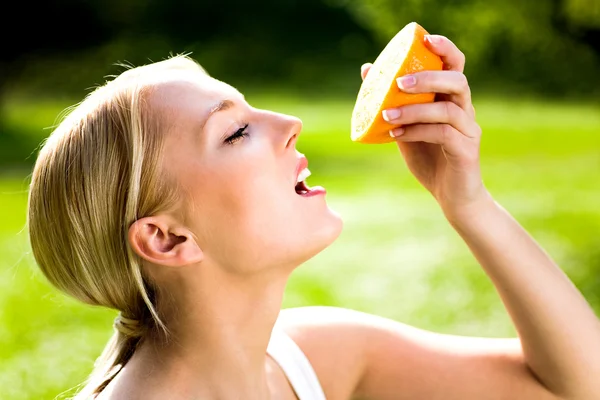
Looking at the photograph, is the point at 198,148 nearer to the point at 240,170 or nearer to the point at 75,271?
the point at 240,170

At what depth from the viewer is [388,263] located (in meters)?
6.09

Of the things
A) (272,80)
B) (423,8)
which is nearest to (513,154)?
Result: (423,8)

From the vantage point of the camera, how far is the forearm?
7.23 ft

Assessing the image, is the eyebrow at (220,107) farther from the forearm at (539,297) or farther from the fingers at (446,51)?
the forearm at (539,297)

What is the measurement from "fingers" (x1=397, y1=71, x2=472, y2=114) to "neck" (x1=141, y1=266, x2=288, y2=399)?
0.52m

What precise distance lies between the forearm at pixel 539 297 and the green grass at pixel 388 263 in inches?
45.2

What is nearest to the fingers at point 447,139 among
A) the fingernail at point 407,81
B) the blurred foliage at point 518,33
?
the fingernail at point 407,81

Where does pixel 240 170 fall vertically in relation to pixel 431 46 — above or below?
below

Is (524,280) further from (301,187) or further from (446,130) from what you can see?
(301,187)

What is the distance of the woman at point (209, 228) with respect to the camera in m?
1.96

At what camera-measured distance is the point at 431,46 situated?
6.89ft

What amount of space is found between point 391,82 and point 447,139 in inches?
7.5

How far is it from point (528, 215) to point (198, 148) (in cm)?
544

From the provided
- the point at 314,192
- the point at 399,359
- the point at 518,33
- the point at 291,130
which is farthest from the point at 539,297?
the point at 518,33
